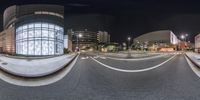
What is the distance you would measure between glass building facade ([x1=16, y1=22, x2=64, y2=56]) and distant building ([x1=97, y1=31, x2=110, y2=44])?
4.08 ft

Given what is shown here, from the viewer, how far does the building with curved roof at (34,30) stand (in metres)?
4.55

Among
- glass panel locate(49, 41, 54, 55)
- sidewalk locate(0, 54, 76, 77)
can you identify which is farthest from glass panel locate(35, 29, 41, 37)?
sidewalk locate(0, 54, 76, 77)

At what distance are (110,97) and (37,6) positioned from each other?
7.14ft

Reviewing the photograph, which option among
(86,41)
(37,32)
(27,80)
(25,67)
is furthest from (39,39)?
(86,41)

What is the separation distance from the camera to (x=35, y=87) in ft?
15.4

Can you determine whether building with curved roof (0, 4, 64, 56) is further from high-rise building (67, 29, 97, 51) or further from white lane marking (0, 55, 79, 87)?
high-rise building (67, 29, 97, 51)

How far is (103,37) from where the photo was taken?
19.7 ft

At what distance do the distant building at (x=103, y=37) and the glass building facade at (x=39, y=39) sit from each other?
1243 millimetres

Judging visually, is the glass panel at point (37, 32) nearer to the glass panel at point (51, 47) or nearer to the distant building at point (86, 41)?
the glass panel at point (51, 47)

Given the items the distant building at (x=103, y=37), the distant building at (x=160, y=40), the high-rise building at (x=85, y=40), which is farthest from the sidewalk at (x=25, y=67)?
the distant building at (x=160, y=40)

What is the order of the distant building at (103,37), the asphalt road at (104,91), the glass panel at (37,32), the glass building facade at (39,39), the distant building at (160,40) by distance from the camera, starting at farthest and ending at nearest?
the distant building at (160,40)
the distant building at (103,37)
the glass panel at (37,32)
the glass building facade at (39,39)
the asphalt road at (104,91)

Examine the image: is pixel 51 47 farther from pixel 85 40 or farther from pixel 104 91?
pixel 85 40

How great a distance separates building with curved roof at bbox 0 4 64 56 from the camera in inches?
179

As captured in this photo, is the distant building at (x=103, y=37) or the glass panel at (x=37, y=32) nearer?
the glass panel at (x=37, y=32)
